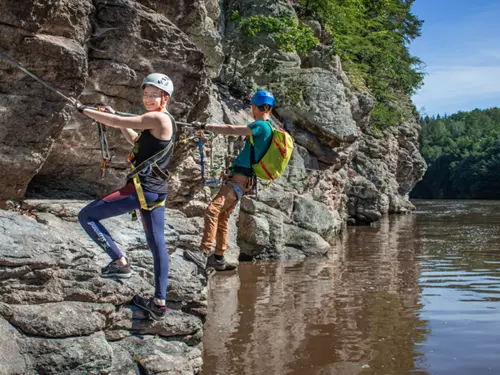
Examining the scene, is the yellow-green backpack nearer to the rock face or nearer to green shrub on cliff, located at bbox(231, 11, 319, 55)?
the rock face

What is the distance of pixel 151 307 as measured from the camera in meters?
5.18

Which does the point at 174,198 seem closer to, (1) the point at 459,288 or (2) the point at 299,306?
(2) the point at 299,306

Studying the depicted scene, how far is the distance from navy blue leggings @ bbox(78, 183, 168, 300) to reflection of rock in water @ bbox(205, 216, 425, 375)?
1355 millimetres

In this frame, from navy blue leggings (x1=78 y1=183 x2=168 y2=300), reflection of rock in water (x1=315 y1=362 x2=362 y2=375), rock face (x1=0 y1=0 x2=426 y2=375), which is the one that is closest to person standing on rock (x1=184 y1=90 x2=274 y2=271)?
rock face (x1=0 y1=0 x2=426 y2=375)

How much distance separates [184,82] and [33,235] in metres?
3.90

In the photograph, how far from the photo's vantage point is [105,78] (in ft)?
24.2

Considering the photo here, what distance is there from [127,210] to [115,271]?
24.5 inches

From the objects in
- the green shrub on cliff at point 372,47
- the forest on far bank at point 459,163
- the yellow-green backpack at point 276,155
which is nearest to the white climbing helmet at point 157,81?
the yellow-green backpack at point 276,155

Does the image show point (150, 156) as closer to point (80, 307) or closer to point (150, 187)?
point (150, 187)

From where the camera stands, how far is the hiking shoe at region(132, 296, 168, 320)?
5164mm

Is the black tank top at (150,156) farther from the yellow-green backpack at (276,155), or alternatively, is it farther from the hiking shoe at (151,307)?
the yellow-green backpack at (276,155)

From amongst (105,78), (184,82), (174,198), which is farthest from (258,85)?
(105,78)

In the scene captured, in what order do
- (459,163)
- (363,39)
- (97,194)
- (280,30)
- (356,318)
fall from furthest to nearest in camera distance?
(459,163) → (363,39) → (280,30) → (97,194) → (356,318)

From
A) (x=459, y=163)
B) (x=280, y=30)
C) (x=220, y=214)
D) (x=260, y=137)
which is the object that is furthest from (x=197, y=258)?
(x=459, y=163)
